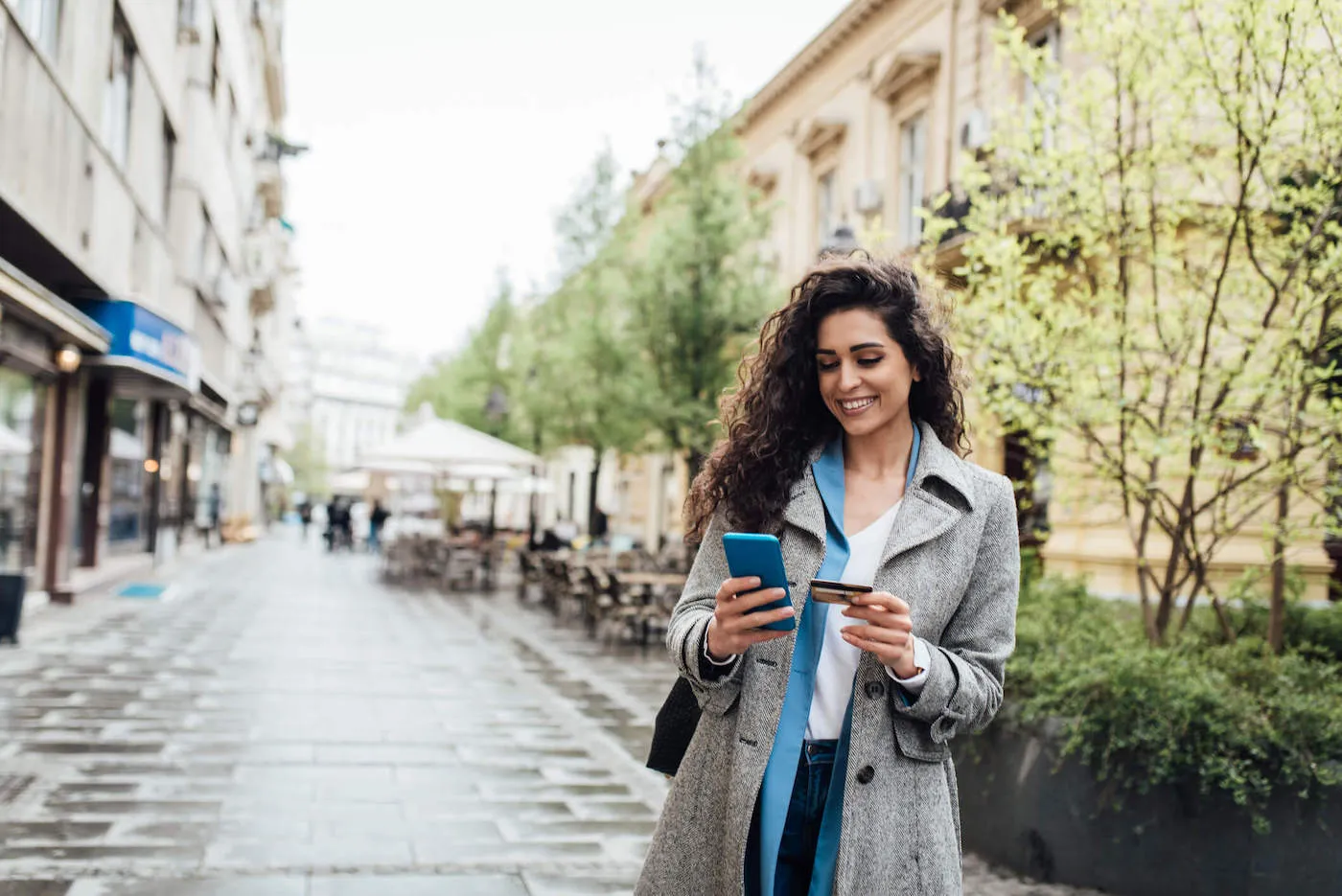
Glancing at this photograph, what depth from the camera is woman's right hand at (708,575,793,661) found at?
6.41 ft

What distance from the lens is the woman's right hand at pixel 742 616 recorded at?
195 centimetres

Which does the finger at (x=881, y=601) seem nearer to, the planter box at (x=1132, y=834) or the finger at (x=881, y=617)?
the finger at (x=881, y=617)

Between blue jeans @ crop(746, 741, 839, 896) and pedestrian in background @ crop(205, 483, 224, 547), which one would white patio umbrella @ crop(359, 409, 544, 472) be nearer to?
pedestrian in background @ crop(205, 483, 224, 547)

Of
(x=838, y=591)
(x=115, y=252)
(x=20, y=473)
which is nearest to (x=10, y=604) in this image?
(x=20, y=473)

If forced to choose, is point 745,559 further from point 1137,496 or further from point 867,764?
point 1137,496

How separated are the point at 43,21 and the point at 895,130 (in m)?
14.5

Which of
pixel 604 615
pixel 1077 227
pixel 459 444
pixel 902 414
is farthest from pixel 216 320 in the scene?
pixel 902 414

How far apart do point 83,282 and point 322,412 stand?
14785cm

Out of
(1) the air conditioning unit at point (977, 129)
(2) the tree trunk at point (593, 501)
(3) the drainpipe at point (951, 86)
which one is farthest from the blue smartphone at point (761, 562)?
(2) the tree trunk at point (593, 501)

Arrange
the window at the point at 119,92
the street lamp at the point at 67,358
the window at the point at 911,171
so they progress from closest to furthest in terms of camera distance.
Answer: the street lamp at the point at 67,358
the window at the point at 119,92
the window at the point at 911,171

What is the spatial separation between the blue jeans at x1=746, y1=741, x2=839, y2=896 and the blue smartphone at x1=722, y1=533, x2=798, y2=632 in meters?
0.29

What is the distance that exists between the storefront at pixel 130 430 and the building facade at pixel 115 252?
0.10 ft

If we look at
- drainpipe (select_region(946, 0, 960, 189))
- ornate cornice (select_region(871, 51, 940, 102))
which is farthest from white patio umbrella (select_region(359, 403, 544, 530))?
ornate cornice (select_region(871, 51, 940, 102))

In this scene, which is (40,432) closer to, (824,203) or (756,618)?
(756,618)
